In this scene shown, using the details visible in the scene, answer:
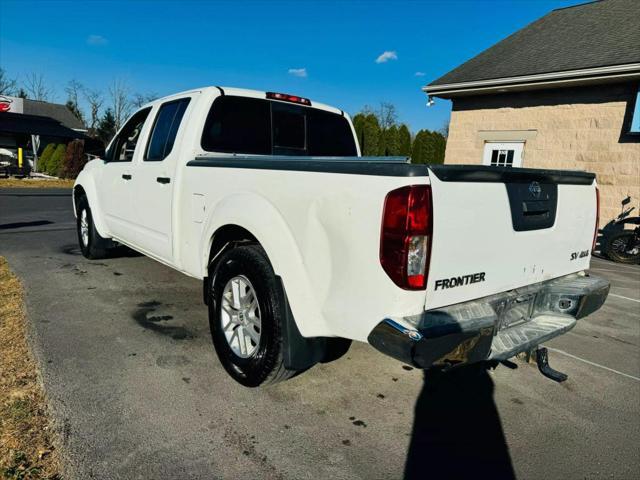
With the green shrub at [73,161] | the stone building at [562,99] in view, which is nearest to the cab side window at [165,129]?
the stone building at [562,99]

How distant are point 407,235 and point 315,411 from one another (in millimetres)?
1410

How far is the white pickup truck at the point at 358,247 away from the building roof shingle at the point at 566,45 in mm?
9004

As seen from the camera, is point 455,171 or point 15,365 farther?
point 15,365

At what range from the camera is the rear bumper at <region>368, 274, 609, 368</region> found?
2.03 metres

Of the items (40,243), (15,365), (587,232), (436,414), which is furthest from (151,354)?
(40,243)

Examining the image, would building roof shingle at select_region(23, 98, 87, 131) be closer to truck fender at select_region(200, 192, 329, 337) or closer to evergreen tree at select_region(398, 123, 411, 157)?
evergreen tree at select_region(398, 123, 411, 157)

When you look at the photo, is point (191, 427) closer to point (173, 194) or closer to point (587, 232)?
point (173, 194)

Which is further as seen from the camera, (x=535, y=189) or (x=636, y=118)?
(x=636, y=118)

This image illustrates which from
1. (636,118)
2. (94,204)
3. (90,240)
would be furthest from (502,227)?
(636,118)

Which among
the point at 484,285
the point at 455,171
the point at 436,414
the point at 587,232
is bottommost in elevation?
the point at 436,414

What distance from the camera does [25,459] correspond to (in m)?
2.13

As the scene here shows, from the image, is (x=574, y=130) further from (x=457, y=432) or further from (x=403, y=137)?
(x=403, y=137)

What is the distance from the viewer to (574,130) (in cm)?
1062

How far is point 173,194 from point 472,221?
2507 millimetres
